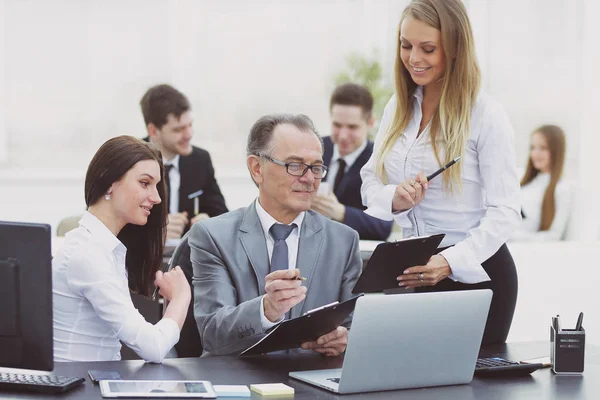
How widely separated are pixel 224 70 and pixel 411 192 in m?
5.94

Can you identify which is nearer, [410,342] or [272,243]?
[410,342]

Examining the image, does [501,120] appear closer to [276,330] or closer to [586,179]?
[276,330]

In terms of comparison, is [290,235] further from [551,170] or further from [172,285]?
[551,170]

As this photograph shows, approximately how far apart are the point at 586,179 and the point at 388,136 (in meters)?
5.29

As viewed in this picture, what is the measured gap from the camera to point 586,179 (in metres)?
7.58

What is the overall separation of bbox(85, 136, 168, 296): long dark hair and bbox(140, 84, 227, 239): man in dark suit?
2534mm

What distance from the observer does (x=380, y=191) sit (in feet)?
8.95

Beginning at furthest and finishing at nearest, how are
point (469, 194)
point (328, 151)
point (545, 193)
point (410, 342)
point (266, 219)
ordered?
point (545, 193) → point (328, 151) → point (469, 194) → point (266, 219) → point (410, 342)

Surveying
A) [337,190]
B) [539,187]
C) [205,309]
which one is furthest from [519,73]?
[205,309]

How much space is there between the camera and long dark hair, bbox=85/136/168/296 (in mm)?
2348

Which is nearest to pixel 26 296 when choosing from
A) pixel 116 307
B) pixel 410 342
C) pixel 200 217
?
pixel 116 307

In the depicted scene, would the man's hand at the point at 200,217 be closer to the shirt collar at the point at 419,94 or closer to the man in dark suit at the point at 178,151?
the man in dark suit at the point at 178,151

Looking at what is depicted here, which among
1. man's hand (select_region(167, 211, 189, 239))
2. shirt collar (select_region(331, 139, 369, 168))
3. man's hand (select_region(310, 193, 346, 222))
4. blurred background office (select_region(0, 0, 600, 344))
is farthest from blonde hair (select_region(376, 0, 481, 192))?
blurred background office (select_region(0, 0, 600, 344))

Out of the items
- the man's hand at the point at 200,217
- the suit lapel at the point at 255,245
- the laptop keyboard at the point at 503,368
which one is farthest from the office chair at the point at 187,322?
the man's hand at the point at 200,217
